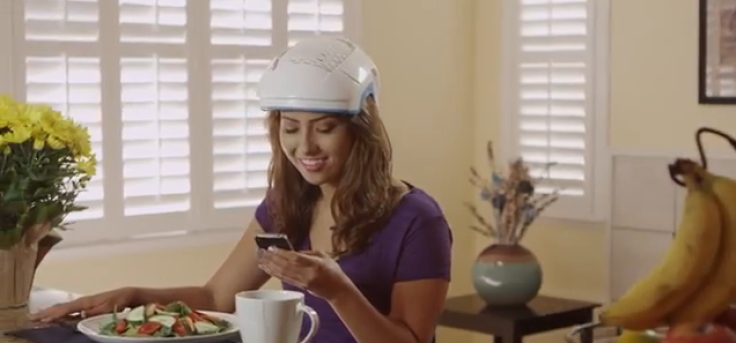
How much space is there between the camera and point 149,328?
1673 mm

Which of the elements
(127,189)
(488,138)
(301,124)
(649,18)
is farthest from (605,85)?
(301,124)

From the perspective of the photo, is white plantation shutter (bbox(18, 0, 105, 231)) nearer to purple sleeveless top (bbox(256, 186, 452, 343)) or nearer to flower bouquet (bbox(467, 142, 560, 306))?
flower bouquet (bbox(467, 142, 560, 306))

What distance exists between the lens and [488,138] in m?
4.60

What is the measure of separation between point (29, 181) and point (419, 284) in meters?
0.73

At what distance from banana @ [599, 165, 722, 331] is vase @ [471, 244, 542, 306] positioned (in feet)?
9.74

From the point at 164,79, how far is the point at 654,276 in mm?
2958

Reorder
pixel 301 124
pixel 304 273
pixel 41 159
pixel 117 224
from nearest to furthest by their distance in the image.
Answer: pixel 304 273, pixel 41 159, pixel 301 124, pixel 117 224

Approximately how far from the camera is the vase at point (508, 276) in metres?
3.83

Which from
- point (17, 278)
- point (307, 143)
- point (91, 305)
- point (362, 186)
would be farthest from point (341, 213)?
point (17, 278)

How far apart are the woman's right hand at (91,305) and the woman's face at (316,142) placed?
402 mm

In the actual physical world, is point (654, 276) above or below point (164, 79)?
below

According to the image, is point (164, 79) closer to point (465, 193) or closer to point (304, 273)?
point (465, 193)

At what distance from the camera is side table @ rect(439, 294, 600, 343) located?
366 centimetres

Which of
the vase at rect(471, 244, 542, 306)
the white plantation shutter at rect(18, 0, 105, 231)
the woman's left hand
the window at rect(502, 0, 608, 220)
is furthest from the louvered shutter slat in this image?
the woman's left hand
